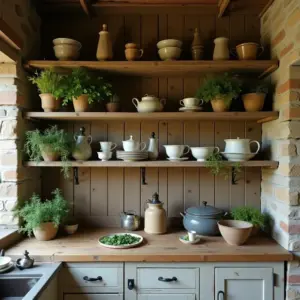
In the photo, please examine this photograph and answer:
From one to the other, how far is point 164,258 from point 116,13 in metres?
1.73

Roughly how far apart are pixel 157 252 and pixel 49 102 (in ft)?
3.82

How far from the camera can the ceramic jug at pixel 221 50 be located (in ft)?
6.29

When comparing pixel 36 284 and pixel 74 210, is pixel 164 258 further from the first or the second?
pixel 74 210

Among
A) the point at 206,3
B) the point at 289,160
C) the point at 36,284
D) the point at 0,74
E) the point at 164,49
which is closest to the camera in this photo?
the point at 36,284

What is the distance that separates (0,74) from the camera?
1789 mm

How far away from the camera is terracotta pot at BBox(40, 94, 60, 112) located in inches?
73.5

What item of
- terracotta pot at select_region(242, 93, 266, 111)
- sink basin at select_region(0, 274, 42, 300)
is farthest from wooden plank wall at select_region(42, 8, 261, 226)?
Result: sink basin at select_region(0, 274, 42, 300)

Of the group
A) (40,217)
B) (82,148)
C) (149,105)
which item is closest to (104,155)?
(82,148)

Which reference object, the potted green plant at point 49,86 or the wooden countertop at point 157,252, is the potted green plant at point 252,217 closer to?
the wooden countertop at point 157,252

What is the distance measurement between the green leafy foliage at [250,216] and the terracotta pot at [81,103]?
4.06 feet

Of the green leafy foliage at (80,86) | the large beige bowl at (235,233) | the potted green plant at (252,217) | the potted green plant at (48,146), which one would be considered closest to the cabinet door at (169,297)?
the large beige bowl at (235,233)

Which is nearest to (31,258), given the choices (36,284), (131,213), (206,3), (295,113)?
(36,284)

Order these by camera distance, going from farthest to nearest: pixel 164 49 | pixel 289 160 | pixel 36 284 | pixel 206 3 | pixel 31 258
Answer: pixel 206 3 < pixel 164 49 < pixel 289 160 < pixel 31 258 < pixel 36 284

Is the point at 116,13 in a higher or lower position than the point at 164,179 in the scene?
higher
